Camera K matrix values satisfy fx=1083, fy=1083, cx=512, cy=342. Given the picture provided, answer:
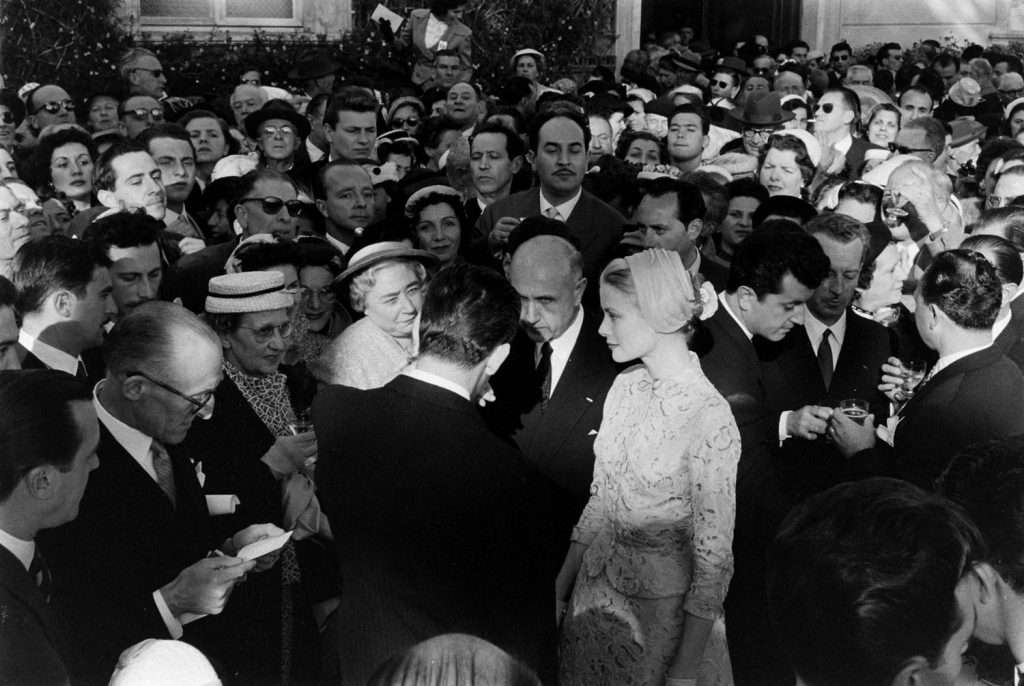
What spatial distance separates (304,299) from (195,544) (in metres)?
1.53

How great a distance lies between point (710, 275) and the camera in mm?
4598

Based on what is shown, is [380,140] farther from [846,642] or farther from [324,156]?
[846,642]

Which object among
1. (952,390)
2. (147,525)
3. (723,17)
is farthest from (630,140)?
(723,17)

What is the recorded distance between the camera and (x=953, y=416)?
315 centimetres

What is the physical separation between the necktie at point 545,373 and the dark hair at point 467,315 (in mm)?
903

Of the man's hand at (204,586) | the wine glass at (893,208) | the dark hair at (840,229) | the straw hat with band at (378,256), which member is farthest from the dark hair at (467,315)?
the wine glass at (893,208)

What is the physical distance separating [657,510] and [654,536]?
69 millimetres

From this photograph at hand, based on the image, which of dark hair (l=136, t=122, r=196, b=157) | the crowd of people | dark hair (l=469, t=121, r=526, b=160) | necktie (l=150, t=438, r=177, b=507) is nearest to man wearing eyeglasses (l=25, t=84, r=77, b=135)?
the crowd of people

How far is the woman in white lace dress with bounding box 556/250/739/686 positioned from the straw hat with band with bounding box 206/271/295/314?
3.70 feet

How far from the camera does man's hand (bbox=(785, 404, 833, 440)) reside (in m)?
3.39

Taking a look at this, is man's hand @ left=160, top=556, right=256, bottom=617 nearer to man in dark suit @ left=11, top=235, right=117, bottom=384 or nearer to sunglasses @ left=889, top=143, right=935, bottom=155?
man in dark suit @ left=11, top=235, right=117, bottom=384

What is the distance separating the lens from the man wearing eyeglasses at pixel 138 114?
6.79 metres

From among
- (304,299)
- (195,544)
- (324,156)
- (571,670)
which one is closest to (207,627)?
(195,544)

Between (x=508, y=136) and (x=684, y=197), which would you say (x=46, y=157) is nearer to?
(x=508, y=136)
